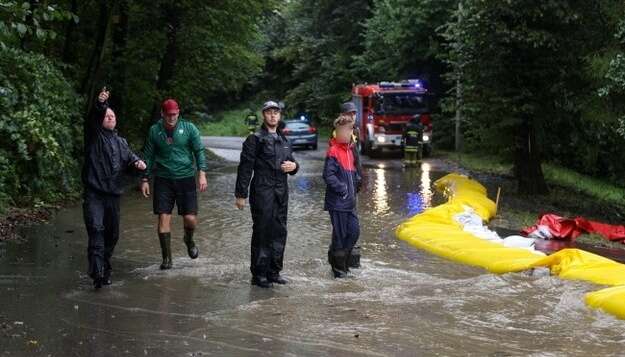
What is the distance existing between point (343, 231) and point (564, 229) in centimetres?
564

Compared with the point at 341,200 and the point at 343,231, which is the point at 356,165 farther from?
the point at 343,231

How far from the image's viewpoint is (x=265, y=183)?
8.35 metres

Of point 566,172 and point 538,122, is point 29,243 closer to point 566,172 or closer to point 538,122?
point 538,122

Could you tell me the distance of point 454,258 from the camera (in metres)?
10.1

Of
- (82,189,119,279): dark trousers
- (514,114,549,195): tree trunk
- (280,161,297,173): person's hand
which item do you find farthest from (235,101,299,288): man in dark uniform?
(514,114,549,195): tree trunk

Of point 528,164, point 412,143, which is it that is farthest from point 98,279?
point 412,143

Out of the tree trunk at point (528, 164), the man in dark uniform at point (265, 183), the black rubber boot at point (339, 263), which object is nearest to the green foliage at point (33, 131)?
the man in dark uniform at point (265, 183)

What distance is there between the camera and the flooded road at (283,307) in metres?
6.19

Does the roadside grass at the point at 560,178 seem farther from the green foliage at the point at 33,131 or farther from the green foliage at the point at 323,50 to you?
the green foliage at the point at 323,50

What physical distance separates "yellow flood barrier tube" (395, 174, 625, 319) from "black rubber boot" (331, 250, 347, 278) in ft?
5.81

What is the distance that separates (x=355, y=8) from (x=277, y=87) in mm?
17962

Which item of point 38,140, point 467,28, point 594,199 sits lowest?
point 594,199

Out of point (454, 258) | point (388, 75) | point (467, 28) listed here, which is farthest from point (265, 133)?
point (388, 75)

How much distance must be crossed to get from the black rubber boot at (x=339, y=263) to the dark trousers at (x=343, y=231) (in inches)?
1.6
